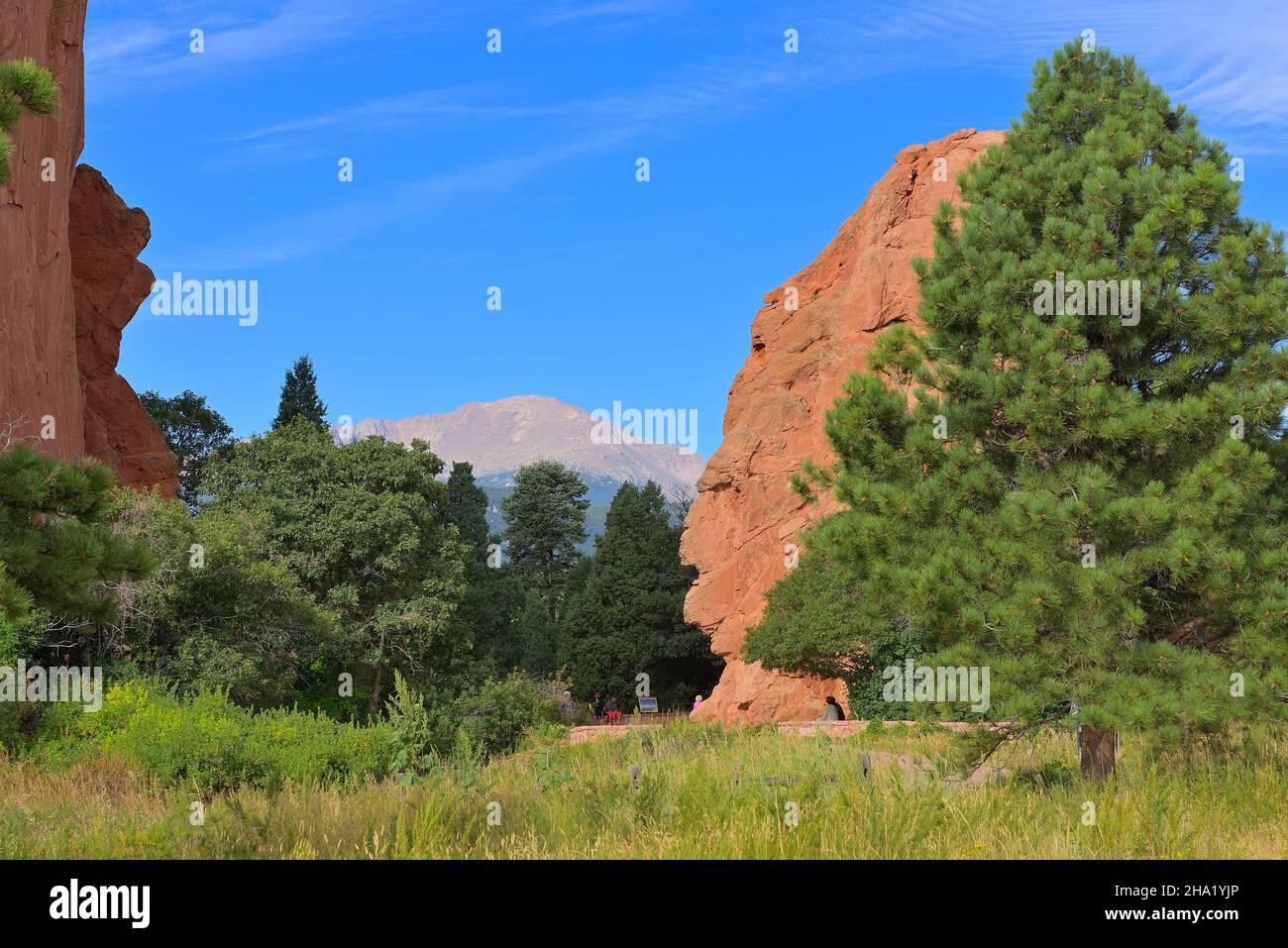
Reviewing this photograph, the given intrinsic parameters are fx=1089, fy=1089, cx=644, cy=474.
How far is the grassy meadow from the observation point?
7266 millimetres

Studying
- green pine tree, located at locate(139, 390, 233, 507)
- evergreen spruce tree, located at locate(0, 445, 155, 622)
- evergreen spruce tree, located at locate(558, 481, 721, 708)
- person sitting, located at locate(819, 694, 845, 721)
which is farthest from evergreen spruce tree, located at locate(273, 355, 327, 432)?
evergreen spruce tree, located at locate(0, 445, 155, 622)

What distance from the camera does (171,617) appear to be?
20797mm

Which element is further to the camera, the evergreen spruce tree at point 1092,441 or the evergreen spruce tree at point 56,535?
the evergreen spruce tree at point 1092,441

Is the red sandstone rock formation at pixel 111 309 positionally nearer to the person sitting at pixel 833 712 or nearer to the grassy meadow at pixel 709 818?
the person sitting at pixel 833 712

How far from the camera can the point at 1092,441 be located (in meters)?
9.89

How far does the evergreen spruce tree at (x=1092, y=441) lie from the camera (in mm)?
8945

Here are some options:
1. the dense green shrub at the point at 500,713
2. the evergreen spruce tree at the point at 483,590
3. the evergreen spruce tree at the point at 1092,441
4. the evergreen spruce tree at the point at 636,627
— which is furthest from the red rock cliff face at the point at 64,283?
the evergreen spruce tree at the point at 1092,441

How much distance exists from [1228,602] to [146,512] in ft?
65.4

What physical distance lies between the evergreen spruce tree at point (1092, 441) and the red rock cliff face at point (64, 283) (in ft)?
59.6

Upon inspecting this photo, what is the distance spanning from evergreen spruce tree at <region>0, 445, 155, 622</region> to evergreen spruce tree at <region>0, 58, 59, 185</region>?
88.0 inches

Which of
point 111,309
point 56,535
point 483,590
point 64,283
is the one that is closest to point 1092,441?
point 56,535

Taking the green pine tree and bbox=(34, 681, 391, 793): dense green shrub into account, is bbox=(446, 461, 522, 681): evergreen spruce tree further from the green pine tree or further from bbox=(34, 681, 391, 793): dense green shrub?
bbox=(34, 681, 391, 793): dense green shrub
